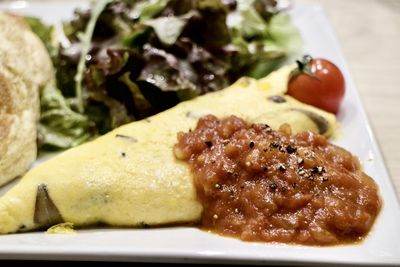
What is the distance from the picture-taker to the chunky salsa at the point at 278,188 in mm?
2480

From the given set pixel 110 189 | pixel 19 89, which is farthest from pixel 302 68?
pixel 19 89

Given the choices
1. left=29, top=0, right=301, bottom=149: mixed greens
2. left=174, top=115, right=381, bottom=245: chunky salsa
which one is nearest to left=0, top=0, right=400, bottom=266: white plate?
left=174, top=115, right=381, bottom=245: chunky salsa

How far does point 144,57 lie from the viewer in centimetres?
368

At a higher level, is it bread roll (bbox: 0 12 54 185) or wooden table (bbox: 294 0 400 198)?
bread roll (bbox: 0 12 54 185)

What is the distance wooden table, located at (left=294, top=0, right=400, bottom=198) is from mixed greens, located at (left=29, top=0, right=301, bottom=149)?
69 cm

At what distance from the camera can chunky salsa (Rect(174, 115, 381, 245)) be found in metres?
2.48

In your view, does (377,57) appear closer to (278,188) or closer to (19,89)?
(278,188)

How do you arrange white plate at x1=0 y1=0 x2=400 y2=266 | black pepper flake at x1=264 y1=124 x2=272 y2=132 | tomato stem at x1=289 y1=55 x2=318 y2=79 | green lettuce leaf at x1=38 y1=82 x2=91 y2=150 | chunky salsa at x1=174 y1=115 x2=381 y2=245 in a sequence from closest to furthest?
white plate at x1=0 y1=0 x2=400 y2=266 → chunky salsa at x1=174 y1=115 x2=381 y2=245 → black pepper flake at x1=264 y1=124 x2=272 y2=132 → green lettuce leaf at x1=38 y1=82 x2=91 y2=150 → tomato stem at x1=289 y1=55 x2=318 y2=79

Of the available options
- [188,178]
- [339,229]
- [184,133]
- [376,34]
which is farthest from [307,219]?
[376,34]

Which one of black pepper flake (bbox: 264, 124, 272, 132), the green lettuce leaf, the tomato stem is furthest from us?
the tomato stem

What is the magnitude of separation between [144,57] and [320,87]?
117cm

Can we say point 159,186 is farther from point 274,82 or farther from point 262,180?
point 274,82

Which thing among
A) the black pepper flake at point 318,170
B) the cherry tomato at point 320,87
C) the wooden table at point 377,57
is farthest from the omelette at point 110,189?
the wooden table at point 377,57

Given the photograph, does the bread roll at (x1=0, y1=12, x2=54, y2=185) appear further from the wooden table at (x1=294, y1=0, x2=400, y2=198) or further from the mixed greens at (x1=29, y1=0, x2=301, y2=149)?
the wooden table at (x1=294, y1=0, x2=400, y2=198)
